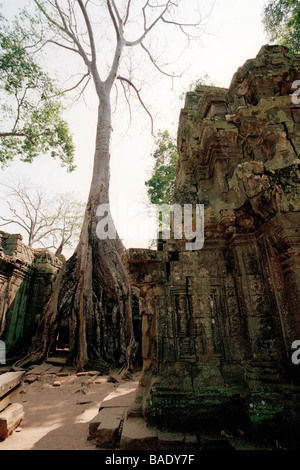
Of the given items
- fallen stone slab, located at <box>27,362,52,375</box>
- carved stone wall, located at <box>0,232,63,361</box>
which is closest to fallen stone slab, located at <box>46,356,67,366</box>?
fallen stone slab, located at <box>27,362,52,375</box>

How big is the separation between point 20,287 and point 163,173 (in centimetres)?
786

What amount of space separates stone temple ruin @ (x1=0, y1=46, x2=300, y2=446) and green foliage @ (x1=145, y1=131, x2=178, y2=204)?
853cm

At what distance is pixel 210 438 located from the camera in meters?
1.74

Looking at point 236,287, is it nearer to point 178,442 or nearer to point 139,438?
point 178,442

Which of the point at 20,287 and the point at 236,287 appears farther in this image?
the point at 20,287

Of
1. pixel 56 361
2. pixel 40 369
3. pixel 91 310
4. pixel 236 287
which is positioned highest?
pixel 91 310

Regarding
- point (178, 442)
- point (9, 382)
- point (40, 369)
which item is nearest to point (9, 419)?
point (9, 382)

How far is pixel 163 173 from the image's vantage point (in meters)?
11.9

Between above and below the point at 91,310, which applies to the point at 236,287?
below

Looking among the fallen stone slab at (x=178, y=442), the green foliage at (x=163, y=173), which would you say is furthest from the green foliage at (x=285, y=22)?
the fallen stone slab at (x=178, y=442)

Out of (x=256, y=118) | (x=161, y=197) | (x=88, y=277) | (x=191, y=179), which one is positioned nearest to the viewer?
(x=256, y=118)
